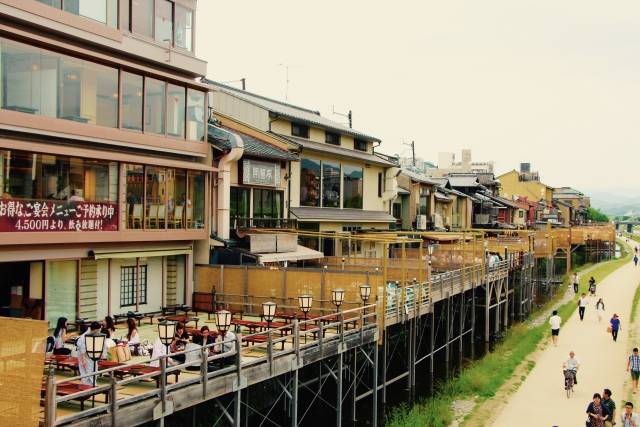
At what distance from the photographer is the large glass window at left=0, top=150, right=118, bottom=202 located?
59.0 feet

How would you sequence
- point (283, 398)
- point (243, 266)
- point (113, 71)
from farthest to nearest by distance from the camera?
point (243, 266) < point (283, 398) < point (113, 71)

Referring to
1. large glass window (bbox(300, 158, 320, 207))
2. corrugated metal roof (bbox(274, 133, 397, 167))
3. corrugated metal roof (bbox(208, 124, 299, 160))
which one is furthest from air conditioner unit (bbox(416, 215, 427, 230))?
corrugated metal roof (bbox(208, 124, 299, 160))

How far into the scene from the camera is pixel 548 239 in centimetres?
5875

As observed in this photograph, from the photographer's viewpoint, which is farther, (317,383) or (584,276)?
(584,276)

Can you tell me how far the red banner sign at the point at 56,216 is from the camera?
17828 mm

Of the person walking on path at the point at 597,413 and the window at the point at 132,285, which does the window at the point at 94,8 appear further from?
the person walking on path at the point at 597,413

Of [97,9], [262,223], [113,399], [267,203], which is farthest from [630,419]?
[97,9]

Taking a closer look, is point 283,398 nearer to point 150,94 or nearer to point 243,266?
point 243,266

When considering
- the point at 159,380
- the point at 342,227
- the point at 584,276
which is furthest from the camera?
the point at 584,276

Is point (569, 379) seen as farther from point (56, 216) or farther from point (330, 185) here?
point (56, 216)

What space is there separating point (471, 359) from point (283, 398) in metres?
15.1

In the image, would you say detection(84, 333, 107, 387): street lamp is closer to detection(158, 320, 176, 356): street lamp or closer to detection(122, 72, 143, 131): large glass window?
detection(158, 320, 176, 356): street lamp

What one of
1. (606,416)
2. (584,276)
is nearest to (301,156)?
(606,416)

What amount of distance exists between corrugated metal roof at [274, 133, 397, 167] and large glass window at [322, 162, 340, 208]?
826 millimetres
